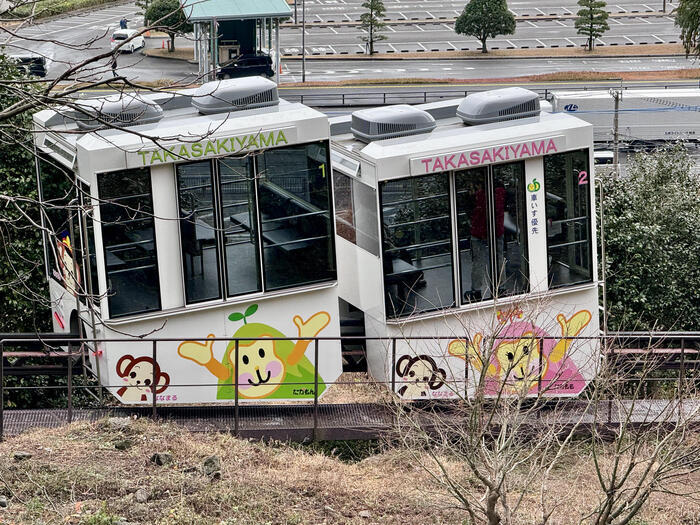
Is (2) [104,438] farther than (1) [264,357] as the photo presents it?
No

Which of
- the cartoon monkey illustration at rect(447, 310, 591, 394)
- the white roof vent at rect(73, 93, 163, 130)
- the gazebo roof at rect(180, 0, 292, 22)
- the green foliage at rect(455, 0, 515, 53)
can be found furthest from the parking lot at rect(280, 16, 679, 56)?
the cartoon monkey illustration at rect(447, 310, 591, 394)

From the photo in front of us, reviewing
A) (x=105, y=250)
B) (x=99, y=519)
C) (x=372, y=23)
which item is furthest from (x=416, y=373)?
(x=372, y=23)

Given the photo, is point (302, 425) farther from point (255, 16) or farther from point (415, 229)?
point (255, 16)

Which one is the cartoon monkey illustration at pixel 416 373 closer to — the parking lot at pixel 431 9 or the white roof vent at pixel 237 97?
the white roof vent at pixel 237 97

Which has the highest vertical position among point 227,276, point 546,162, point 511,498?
point 546,162

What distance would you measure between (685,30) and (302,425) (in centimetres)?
3003

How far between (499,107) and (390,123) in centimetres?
148

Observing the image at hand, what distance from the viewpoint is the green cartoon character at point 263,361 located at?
41.9ft

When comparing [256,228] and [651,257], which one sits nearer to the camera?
[256,228]

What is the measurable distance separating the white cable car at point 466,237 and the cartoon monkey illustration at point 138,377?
2528mm

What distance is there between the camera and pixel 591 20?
199 ft

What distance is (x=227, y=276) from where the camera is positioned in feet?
41.7

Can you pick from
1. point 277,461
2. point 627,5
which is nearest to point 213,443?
point 277,461

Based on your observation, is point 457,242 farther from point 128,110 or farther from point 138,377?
point 128,110
